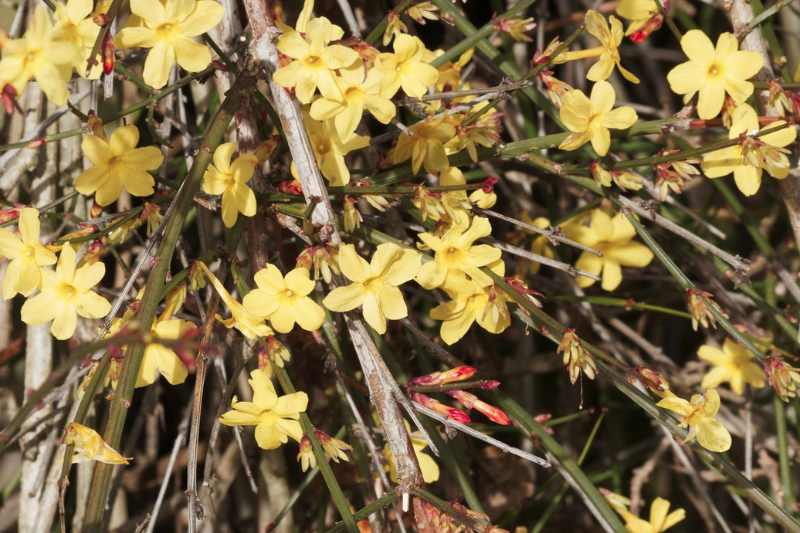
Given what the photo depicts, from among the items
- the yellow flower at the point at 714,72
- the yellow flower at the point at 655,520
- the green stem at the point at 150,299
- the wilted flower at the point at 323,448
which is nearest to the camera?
the green stem at the point at 150,299

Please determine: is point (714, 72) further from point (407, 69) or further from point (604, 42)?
point (407, 69)

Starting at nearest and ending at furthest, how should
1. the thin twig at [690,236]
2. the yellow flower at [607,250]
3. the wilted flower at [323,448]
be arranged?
the wilted flower at [323,448]
the thin twig at [690,236]
the yellow flower at [607,250]

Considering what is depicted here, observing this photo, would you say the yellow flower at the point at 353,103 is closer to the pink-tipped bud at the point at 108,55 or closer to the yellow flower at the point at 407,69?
the yellow flower at the point at 407,69

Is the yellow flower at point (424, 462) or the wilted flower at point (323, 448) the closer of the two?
the wilted flower at point (323, 448)

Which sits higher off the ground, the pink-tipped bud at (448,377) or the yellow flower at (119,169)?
the yellow flower at (119,169)

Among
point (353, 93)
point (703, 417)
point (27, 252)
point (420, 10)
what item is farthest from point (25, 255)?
point (703, 417)

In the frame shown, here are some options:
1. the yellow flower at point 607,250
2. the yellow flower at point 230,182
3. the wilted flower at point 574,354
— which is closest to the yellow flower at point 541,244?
the yellow flower at point 607,250

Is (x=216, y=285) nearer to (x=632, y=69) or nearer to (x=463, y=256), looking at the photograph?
(x=463, y=256)
